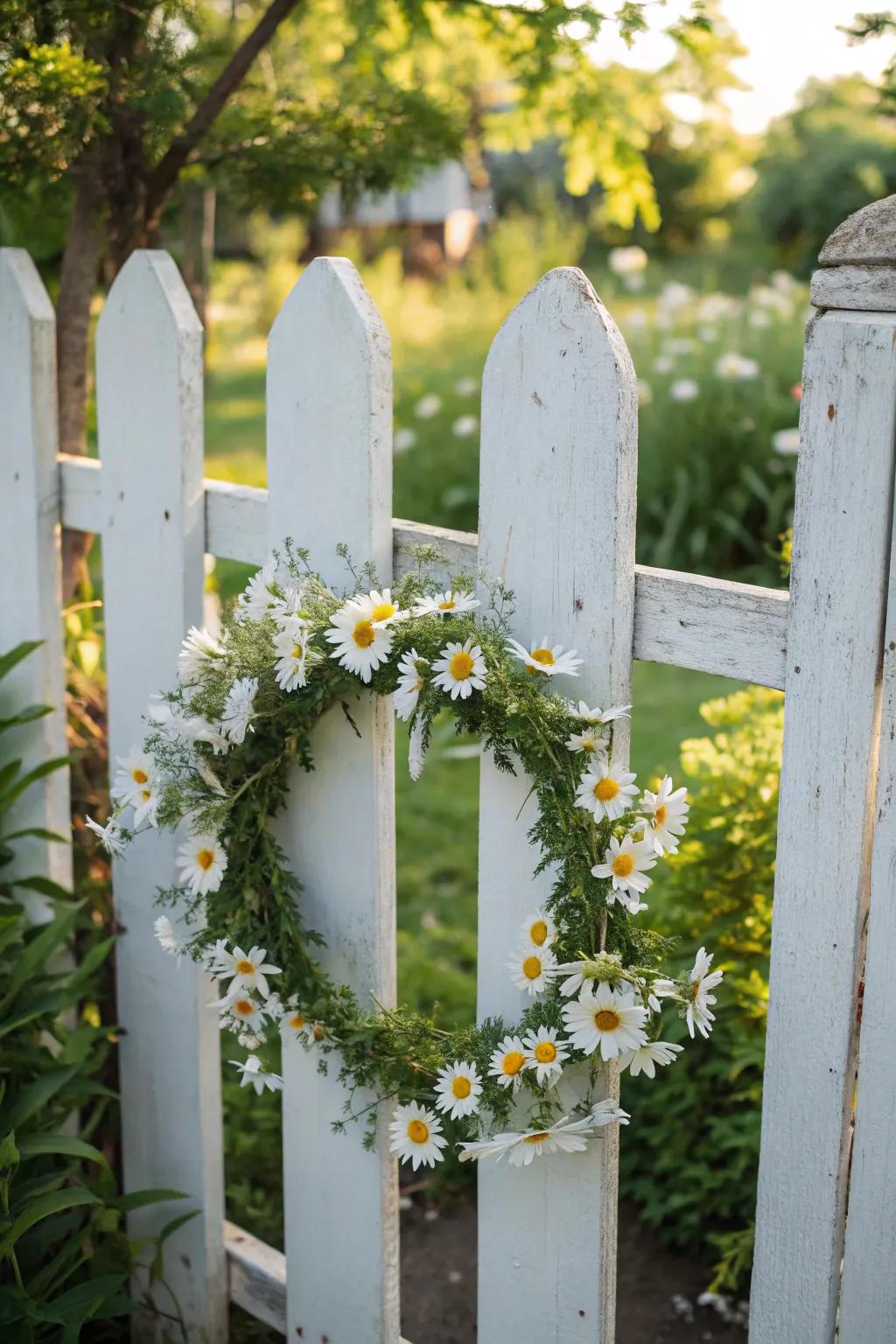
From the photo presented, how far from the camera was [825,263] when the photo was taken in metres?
1.21

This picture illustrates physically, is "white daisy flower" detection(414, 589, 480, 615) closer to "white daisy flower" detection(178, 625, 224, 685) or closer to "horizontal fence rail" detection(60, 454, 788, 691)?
"horizontal fence rail" detection(60, 454, 788, 691)

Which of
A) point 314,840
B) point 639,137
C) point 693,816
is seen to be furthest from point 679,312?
point 314,840

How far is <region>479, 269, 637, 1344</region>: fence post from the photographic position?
1.39 m

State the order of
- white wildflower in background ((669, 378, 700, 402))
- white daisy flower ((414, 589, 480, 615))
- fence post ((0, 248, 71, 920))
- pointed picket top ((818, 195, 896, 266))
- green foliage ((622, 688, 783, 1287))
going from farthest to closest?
white wildflower in background ((669, 378, 700, 402))
green foliage ((622, 688, 783, 1287))
fence post ((0, 248, 71, 920))
white daisy flower ((414, 589, 480, 615))
pointed picket top ((818, 195, 896, 266))

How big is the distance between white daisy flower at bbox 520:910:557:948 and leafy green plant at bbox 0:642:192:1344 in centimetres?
70

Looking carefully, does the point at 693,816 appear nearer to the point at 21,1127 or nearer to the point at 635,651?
the point at 635,651

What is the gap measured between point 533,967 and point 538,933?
39 mm

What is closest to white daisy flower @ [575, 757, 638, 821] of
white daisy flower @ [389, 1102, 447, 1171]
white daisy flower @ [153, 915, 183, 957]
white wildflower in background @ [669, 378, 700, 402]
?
white daisy flower @ [389, 1102, 447, 1171]

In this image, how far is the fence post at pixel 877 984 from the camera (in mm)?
1186

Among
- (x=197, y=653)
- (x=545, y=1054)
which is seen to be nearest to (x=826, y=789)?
(x=545, y=1054)

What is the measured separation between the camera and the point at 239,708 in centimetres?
147

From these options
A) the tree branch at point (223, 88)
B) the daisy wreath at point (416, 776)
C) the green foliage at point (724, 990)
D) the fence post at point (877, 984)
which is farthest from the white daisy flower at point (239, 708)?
the tree branch at point (223, 88)

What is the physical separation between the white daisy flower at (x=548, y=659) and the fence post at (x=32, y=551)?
985mm

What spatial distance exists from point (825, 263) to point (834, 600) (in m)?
0.31
